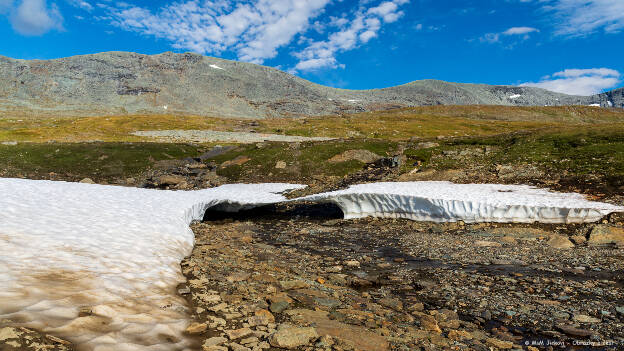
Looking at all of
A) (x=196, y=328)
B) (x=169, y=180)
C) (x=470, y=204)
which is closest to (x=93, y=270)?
(x=196, y=328)

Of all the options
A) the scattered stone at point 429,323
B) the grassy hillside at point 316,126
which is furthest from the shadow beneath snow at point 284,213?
the grassy hillside at point 316,126

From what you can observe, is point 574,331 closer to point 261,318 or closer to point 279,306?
point 279,306

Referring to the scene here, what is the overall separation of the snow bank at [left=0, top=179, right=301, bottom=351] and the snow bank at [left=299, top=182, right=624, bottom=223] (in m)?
14.2

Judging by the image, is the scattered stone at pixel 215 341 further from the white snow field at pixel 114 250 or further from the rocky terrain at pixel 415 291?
the white snow field at pixel 114 250

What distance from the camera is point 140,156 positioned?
4750cm

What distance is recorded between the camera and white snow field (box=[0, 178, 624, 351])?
5.29 meters

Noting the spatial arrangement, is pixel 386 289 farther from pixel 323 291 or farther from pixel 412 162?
pixel 412 162

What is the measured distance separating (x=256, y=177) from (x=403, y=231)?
2471 centimetres

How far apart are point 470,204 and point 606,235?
22.4ft

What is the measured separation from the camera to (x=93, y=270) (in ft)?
25.5

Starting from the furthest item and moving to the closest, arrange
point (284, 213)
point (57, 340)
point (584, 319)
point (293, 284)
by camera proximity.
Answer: point (284, 213)
point (293, 284)
point (584, 319)
point (57, 340)

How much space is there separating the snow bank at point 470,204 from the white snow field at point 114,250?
0.07 m

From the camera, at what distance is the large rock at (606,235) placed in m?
15.1

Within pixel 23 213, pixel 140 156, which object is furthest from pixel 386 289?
pixel 140 156
